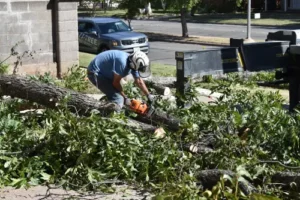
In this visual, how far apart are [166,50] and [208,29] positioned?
37.1 ft

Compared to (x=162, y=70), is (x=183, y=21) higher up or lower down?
higher up

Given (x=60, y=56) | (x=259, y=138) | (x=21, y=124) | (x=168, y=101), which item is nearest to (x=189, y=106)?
(x=168, y=101)

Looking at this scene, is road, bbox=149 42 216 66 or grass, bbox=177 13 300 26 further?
grass, bbox=177 13 300 26

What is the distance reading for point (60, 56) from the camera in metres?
17.6

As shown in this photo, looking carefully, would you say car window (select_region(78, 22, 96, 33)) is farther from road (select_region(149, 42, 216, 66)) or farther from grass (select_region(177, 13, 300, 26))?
grass (select_region(177, 13, 300, 26))

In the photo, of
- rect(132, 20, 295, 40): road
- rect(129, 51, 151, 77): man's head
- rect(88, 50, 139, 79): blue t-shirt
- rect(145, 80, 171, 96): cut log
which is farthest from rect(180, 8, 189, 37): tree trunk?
rect(129, 51, 151, 77): man's head

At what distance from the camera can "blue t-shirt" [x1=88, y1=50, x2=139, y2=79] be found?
10.8 meters

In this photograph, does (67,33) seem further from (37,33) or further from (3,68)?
(3,68)

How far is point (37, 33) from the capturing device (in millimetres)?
17359

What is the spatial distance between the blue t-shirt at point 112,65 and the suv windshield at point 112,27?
1614 centimetres

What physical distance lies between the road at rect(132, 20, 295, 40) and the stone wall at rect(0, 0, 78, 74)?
18.3m

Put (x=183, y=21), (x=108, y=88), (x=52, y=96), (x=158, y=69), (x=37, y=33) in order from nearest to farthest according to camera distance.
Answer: (x=52, y=96) → (x=108, y=88) → (x=37, y=33) → (x=158, y=69) → (x=183, y=21)

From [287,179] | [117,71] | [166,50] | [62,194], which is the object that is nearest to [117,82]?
[117,71]

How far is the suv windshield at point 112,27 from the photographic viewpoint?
27473 millimetres
